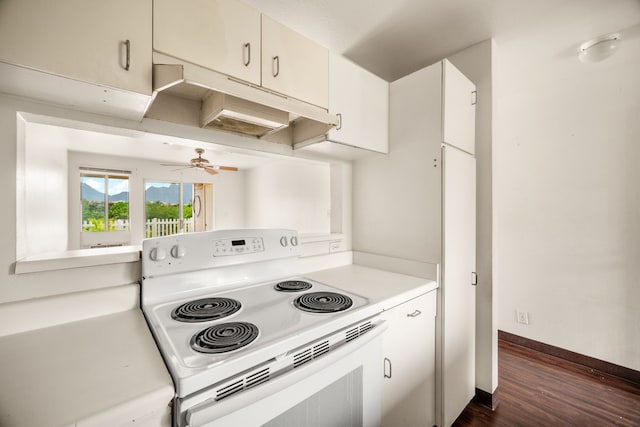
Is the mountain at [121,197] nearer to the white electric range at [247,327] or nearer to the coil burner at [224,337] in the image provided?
the white electric range at [247,327]

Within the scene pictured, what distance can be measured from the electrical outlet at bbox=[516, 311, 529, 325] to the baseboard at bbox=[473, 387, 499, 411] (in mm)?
996

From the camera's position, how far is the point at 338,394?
2.90 ft

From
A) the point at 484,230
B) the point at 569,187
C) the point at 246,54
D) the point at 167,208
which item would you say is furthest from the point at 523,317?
the point at 167,208

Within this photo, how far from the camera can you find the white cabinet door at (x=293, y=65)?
1167 millimetres

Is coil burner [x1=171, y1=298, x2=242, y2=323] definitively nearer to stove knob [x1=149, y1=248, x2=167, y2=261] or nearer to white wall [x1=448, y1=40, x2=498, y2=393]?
stove knob [x1=149, y1=248, x2=167, y2=261]

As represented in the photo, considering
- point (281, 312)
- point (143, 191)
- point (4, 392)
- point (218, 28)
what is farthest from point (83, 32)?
point (143, 191)

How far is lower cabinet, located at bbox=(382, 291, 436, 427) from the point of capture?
119cm

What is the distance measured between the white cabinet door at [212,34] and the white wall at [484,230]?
152 centimetres

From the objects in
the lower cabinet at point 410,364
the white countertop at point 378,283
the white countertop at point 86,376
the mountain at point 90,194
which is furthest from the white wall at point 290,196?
the mountain at point 90,194

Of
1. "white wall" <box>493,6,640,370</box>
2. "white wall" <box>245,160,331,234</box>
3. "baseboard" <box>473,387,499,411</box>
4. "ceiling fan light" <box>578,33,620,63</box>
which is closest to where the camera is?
"ceiling fan light" <box>578,33,620,63</box>

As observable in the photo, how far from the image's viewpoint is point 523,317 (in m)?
2.45

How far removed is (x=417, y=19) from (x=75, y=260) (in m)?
2.11

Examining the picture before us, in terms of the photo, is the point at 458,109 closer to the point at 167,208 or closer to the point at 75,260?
the point at 75,260

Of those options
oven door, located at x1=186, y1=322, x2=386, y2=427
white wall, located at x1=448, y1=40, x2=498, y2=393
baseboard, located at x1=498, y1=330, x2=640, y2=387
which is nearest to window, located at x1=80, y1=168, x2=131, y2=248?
oven door, located at x1=186, y1=322, x2=386, y2=427
